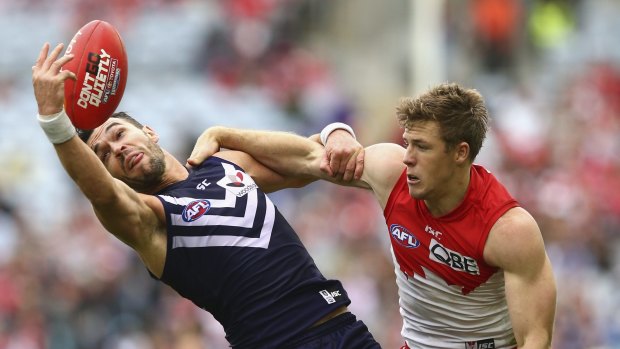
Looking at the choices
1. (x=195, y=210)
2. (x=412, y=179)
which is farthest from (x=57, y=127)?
(x=412, y=179)

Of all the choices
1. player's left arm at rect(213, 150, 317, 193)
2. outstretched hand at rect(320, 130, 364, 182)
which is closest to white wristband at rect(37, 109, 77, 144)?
player's left arm at rect(213, 150, 317, 193)

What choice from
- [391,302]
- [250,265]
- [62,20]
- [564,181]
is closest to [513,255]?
[250,265]

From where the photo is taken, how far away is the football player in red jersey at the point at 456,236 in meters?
5.78

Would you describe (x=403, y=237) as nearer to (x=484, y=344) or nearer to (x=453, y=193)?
Result: (x=453, y=193)

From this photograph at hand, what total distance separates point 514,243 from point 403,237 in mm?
652

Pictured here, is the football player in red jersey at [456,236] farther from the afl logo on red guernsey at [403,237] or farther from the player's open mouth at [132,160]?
the player's open mouth at [132,160]

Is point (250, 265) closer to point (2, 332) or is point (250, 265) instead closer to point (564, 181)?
point (2, 332)

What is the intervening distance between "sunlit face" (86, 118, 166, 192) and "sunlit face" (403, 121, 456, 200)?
1.28 meters

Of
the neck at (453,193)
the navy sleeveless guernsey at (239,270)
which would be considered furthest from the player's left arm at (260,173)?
the neck at (453,193)

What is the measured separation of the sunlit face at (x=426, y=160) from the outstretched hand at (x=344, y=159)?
0.53 m

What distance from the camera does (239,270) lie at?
6254 mm

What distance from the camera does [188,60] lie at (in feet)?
58.9

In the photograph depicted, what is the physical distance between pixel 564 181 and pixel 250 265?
8.50 metres

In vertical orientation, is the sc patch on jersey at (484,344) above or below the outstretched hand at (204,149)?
below
